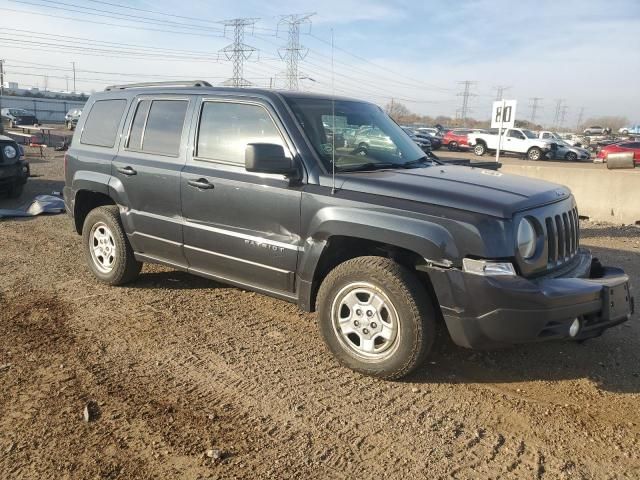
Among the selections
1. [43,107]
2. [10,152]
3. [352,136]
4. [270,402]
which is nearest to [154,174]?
[352,136]

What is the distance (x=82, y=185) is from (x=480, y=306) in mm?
4240

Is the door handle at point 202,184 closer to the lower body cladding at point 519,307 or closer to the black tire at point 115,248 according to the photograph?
the black tire at point 115,248

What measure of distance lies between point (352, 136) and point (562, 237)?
1.78 meters

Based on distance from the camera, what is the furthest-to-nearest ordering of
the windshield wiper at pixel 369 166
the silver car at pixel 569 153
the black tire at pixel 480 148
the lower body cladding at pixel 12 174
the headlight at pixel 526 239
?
the black tire at pixel 480 148
the silver car at pixel 569 153
the lower body cladding at pixel 12 174
the windshield wiper at pixel 369 166
the headlight at pixel 526 239

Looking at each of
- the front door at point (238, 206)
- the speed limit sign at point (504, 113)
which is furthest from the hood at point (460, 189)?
the speed limit sign at point (504, 113)

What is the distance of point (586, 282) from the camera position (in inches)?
135

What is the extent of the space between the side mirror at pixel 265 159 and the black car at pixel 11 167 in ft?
25.6

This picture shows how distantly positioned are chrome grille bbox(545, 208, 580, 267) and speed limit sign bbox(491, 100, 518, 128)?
419 inches

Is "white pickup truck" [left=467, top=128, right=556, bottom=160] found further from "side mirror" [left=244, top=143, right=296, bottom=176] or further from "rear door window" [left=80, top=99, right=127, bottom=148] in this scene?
"side mirror" [left=244, top=143, right=296, bottom=176]

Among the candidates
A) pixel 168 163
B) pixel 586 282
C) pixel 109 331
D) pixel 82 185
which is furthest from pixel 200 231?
pixel 586 282

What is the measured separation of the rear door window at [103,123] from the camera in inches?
209

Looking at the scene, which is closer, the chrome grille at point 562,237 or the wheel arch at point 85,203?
the chrome grille at point 562,237

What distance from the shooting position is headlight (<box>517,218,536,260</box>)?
326 cm

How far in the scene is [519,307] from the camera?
3.16 m
